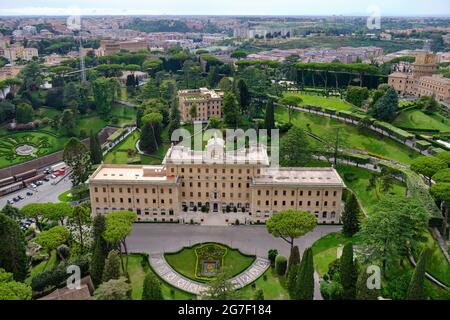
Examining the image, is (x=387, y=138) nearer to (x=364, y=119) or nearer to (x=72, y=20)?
(x=364, y=119)

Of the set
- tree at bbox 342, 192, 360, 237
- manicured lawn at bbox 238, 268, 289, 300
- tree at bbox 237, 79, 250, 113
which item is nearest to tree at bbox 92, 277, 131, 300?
manicured lawn at bbox 238, 268, 289, 300

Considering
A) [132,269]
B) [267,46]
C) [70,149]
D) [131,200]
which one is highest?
[267,46]

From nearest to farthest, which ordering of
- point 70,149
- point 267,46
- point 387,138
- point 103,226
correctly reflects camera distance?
point 103,226, point 70,149, point 387,138, point 267,46

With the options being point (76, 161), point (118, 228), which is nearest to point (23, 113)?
point (76, 161)

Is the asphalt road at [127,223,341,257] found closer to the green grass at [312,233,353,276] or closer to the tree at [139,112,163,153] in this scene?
the green grass at [312,233,353,276]

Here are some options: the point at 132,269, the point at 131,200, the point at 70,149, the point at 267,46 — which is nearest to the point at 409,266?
the point at 132,269

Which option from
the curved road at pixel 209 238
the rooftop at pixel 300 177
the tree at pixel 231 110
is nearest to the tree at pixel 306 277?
the curved road at pixel 209 238

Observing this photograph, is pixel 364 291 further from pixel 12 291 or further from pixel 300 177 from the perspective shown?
pixel 12 291
